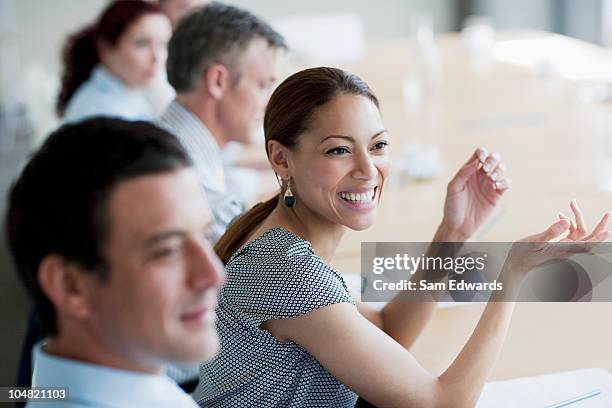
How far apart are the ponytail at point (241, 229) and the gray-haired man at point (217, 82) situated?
58cm

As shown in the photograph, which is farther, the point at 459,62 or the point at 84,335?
the point at 459,62

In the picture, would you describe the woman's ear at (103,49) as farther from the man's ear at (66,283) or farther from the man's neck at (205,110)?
the man's ear at (66,283)

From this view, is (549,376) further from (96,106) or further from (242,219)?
(96,106)

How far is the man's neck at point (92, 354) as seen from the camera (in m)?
0.98

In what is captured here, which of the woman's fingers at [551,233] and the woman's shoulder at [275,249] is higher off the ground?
the woman's fingers at [551,233]

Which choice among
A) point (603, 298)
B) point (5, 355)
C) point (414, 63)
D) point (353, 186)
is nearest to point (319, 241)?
point (353, 186)

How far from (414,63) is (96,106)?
207 cm

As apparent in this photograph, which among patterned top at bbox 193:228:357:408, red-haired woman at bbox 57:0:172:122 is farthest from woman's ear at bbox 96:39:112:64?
patterned top at bbox 193:228:357:408

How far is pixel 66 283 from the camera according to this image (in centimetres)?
95

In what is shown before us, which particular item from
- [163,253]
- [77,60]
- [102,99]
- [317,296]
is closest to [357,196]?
[317,296]

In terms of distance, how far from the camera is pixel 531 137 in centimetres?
322

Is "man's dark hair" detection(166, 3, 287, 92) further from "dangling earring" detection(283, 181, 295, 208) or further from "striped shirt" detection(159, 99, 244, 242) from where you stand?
"dangling earring" detection(283, 181, 295, 208)

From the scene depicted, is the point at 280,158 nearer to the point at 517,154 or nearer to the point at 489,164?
the point at 489,164

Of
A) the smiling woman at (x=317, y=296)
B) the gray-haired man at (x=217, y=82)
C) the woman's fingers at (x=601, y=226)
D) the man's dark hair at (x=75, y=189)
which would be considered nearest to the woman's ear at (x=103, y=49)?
the gray-haired man at (x=217, y=82)
